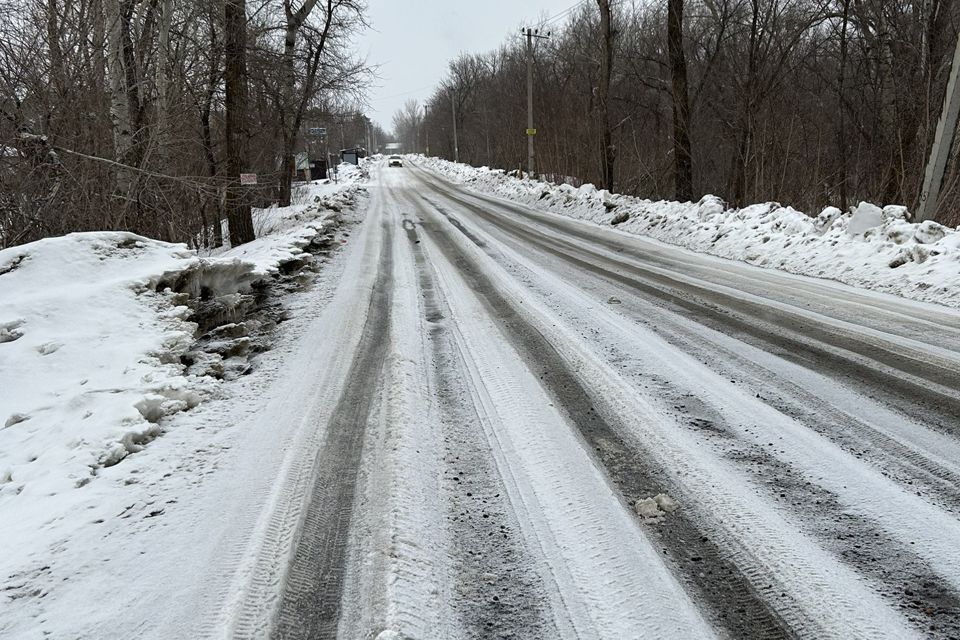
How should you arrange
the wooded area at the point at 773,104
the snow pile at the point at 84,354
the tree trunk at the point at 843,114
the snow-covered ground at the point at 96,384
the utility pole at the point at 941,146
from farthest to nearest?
the tree trunk at the point at 843,114 < the wooded area at the point at 773,104 < the utility pole at the point at 941,146 < the snow pile at the point at 84,354 < the snow-covered ground at the point at 96,384

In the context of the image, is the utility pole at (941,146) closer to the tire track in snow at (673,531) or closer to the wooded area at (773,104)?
the wooded area at (773,104)

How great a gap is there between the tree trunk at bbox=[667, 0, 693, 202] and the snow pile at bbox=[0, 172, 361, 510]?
12176mm

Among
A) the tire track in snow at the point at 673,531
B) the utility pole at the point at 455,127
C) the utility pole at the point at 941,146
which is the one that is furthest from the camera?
the utility pole at the point at 455,127

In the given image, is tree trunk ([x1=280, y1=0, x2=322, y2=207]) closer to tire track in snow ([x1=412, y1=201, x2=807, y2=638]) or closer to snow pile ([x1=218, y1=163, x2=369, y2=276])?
snow pile ([x1=218, y1=163, x2=369, y2=276])

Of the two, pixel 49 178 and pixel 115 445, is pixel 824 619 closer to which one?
pixel 115 445

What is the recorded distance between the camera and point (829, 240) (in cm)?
861

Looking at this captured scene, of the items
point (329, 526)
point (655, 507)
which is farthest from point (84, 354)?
point (655, 507)

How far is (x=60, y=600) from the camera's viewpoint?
216cm

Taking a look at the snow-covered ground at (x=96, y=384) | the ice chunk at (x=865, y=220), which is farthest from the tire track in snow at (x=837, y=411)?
the ice chunk at (x=865, y=220)

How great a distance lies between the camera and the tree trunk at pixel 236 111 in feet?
37.0

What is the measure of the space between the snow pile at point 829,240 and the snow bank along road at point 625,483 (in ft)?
4.22

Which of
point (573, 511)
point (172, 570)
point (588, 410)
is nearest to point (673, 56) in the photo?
point (588, 410)

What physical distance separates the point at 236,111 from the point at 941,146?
41.9ft

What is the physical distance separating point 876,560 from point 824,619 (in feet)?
1.58
